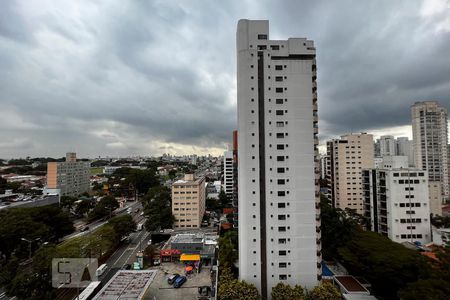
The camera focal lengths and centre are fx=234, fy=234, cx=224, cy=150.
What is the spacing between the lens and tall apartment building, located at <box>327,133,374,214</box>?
50.4 meters

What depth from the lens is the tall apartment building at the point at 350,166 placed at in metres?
50.4

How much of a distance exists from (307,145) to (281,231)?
329 inches

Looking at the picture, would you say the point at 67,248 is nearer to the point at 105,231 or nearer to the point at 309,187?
the point at 105,231

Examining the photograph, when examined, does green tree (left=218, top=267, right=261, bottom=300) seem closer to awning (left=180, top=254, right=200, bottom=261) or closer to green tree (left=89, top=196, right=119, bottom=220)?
awning (left=180, top=254, right=200, bottom=261)

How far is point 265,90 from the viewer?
22.0 meters

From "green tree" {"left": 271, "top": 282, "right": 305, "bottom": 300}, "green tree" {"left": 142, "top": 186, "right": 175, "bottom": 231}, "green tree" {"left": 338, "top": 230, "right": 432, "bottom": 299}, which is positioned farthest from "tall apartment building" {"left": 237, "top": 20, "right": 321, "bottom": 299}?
"green tree" {"left": 142, "top": 186, "right": 175, "bottom": 231}

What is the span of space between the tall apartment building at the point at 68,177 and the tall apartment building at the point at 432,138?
313 ft

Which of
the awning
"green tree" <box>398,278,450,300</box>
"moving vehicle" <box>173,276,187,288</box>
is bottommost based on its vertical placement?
"moving vehicle" <box>173,276,187,288</box>

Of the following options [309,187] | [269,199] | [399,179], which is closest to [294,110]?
[309,187]

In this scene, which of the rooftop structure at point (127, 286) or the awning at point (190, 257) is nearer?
the rooftop structure at point (127, 286)

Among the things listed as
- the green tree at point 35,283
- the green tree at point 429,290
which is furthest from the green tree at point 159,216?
the green tree at point 429,290

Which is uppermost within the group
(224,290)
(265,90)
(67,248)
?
(265,90)

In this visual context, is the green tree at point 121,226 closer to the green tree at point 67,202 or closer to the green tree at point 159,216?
the green tree at point 159,216

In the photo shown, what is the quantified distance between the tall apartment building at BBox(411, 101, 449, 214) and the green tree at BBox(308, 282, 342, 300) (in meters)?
62.7
